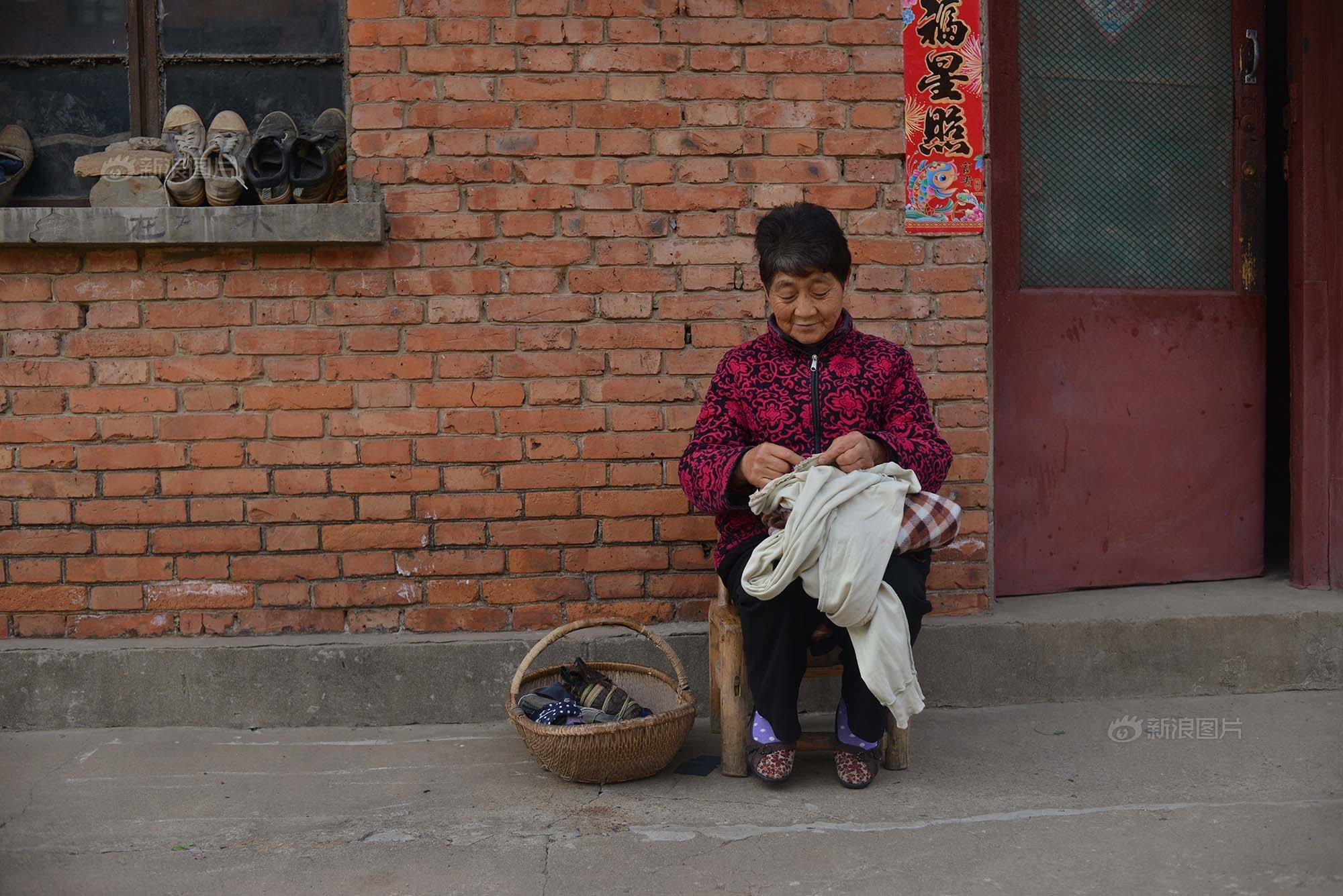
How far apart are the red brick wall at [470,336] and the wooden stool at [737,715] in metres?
0.54

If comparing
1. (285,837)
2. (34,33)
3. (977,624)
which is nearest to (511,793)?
(285,837)

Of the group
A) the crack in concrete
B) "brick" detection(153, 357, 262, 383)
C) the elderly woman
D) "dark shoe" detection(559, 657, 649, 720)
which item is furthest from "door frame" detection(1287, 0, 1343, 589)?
"brick" detection(153, 357, 262, 383)

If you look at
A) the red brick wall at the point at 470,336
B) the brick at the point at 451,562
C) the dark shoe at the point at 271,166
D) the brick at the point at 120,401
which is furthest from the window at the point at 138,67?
the brick at the point at 451,562

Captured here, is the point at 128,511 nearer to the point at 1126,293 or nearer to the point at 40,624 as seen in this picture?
the point at 40,624

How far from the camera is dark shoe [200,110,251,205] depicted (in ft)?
12.2

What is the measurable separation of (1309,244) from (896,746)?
244cm

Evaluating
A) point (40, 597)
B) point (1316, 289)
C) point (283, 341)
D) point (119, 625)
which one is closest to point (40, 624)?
point (40, 597)

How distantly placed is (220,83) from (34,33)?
643 mm

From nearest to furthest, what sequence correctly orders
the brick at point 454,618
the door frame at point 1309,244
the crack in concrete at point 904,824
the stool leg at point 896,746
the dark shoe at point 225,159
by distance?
1. the crack in concrete at point 904,824
2. the stool leg at point 896,746
3. the dark shoe at point 225,159
4. the brick at point 454,618
5. the door frame at point 1309,244

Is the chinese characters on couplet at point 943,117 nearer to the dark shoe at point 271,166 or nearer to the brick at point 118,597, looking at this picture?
the dark shoe at point 271,166

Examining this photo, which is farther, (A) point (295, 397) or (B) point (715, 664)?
(A) point (295, 397)

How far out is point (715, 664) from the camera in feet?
11.2

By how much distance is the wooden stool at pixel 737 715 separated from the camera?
10.8 feet

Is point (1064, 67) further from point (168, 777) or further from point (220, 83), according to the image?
point (168, 777)
